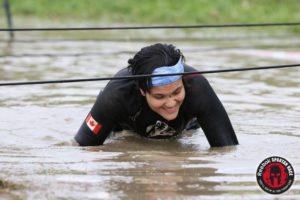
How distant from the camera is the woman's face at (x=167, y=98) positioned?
4.02 meters

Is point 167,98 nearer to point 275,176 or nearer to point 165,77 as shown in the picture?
point 165,77

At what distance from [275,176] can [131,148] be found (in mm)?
1322

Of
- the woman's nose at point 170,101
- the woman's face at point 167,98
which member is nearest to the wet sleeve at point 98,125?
the woman's face at point 167,98

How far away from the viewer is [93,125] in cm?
444

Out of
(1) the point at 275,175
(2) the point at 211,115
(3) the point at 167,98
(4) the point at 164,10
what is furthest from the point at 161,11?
(1) the point at 275,175

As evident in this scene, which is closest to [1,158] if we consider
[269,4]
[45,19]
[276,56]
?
[276,56]

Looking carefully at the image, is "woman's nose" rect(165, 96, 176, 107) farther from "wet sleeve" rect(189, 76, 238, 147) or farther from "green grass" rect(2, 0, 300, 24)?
"green grass" rect(2, 0, 300, 24)

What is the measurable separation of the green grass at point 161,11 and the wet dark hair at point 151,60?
Answer: 1133cm

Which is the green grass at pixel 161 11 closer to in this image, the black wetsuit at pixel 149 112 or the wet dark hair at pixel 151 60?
the black wetsuit at pixel 149 112

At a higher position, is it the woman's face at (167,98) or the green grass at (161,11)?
the woman's face at (167,98)

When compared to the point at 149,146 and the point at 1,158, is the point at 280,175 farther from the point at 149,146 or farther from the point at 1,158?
the point at 1,158

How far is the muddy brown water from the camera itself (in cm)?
341

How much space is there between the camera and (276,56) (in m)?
9.96

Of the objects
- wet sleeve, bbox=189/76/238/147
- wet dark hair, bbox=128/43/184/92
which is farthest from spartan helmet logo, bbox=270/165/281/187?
wet dark hair, bbox=128/43/184/92
